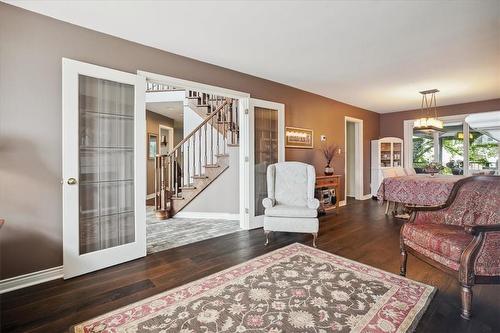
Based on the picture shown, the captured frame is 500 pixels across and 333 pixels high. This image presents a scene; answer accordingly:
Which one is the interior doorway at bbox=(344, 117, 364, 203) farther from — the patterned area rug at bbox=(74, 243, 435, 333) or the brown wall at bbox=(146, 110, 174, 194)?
the brown wall at bbox=(146, 110, 174, 194)

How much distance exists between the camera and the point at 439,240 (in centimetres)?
202

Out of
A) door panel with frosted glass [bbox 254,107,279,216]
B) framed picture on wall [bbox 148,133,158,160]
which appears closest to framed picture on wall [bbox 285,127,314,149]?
door panel with frosted glass [bbox 254,107,279,216]

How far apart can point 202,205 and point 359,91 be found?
3997 millimetres

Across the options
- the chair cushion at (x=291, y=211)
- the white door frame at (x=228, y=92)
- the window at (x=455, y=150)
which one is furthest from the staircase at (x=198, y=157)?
the window at (x=455, y=150)

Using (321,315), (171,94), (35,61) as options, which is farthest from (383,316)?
(171,94)

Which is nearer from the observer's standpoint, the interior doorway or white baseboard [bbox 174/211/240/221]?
white baseboard [bbox 174/211/240/221]

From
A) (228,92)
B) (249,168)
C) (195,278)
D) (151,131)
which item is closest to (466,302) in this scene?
(195,278)

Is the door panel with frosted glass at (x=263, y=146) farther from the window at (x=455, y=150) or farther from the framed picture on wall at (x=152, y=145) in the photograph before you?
the framed picture on wall at (x=152, y=145)

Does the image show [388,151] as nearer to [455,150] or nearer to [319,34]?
[455,150]

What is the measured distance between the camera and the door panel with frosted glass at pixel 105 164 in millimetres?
2525

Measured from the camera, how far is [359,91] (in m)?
4.99

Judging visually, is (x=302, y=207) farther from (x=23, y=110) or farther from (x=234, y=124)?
(x=23, y=110)

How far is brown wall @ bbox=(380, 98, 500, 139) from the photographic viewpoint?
18.5ft

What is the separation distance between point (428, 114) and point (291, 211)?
581cm
